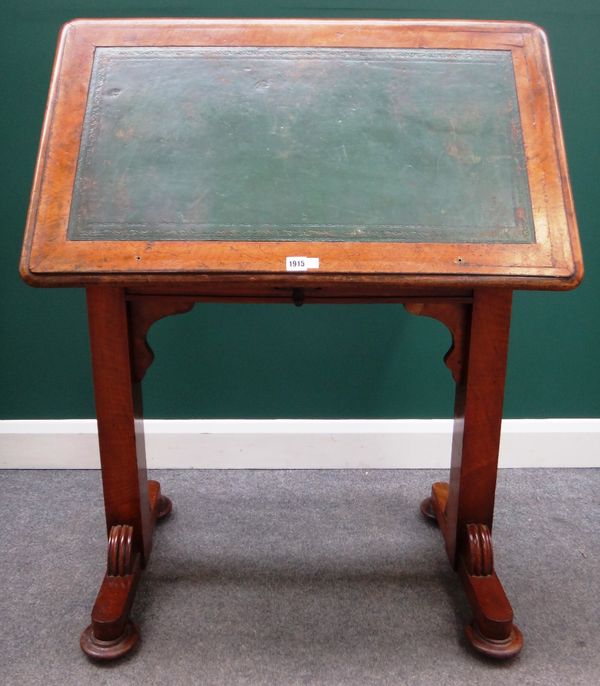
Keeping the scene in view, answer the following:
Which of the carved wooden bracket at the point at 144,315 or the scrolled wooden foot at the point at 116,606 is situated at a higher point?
the carved wooden bracket at the point at 144,315

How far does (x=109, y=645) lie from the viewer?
1.44 meters

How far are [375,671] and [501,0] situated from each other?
164 cm

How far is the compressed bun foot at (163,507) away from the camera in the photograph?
74.8 inches

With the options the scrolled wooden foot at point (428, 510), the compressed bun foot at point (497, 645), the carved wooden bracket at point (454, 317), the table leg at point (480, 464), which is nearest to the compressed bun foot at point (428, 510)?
the scrolled wooden foot at point (428, 510)

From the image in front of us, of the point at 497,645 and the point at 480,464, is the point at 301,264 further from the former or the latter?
the point at 497,645

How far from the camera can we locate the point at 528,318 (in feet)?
6.73

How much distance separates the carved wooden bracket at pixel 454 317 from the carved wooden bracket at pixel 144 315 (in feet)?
1.56

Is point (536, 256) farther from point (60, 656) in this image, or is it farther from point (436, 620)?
point (60, 656)

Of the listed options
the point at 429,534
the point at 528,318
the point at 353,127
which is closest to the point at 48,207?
the point at 353,127

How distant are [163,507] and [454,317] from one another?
0.96m

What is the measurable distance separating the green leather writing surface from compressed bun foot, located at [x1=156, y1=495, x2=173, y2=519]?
932 mm

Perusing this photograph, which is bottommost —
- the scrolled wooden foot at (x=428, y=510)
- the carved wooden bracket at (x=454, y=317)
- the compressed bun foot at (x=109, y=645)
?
the scrolled wooden foot at (x=428, y=510)

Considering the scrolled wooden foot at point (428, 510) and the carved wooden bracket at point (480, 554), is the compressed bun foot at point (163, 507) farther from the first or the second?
the carved wooden bracket at point (480, 554)

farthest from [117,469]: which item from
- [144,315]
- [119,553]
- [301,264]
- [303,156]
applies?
[303,156]
